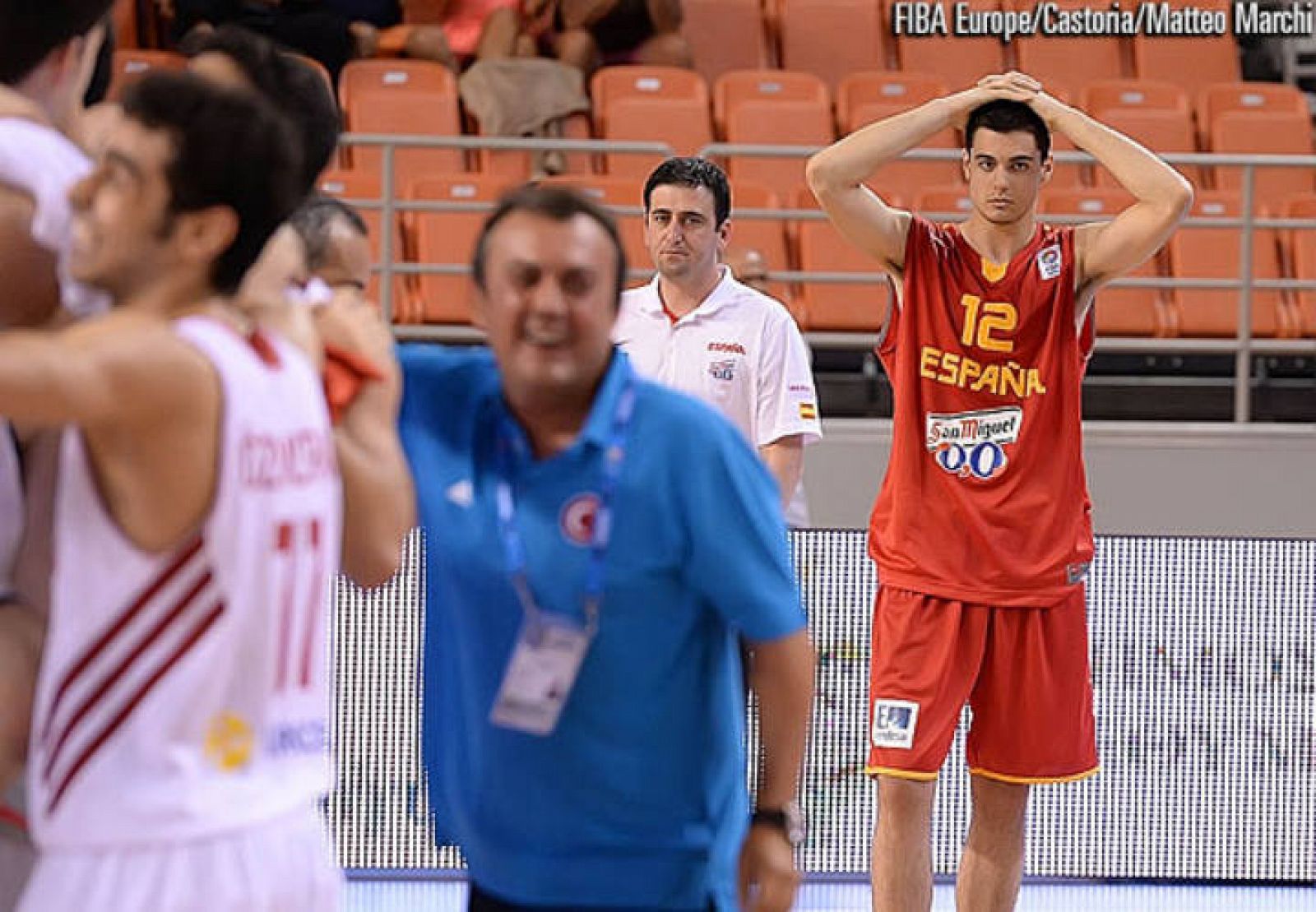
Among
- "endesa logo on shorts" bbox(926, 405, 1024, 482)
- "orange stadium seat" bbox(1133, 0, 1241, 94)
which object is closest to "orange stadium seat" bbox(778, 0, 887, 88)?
"orange stadium seat" bbox(1133, 0, 1241, 94)

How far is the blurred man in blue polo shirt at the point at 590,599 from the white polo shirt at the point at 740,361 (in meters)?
2.95

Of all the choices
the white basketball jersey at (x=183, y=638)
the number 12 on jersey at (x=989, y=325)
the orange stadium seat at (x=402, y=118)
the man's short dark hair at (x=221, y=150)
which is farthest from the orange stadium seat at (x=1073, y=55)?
the white basketball jersey at (x=183, y=638)

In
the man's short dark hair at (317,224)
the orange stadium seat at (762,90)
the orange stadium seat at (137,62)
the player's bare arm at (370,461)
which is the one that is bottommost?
the player's bare arm at (370,461)

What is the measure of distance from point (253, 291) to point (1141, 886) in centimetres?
504

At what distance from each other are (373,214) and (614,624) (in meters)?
7.68

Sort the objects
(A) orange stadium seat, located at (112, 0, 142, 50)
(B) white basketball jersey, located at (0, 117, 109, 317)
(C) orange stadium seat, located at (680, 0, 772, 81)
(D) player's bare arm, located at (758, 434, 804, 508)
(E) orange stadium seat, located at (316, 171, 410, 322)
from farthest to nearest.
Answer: (C) orange stadium seat, located at (680, 0, 772, 81)
(A) orange stadium seat, located at (112, 0, 142, 50)
(E) orange stadium seat, located at (316, 171, 410, 322)
(D) player's bare arm, located at (758, 434, 804, 508)
(B) white basketball jersey, located at (0, 117, 109, 317)

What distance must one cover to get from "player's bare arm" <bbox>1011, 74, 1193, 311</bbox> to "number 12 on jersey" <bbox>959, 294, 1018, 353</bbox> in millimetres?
219

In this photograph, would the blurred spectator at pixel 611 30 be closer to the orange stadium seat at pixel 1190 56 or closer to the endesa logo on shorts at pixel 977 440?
the orange stadium seat at pixel 1190 56

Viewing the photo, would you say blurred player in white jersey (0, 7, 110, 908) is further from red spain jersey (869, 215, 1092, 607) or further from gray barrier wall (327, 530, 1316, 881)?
gray barrier wall (327, 530, 1316, 881)

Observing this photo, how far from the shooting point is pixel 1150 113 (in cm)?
1156

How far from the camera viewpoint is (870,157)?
19.9ft

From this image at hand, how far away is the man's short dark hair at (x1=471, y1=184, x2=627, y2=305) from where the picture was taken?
132 inches

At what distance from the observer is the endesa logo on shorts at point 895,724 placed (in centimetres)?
598

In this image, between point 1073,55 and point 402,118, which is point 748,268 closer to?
point 402,118
